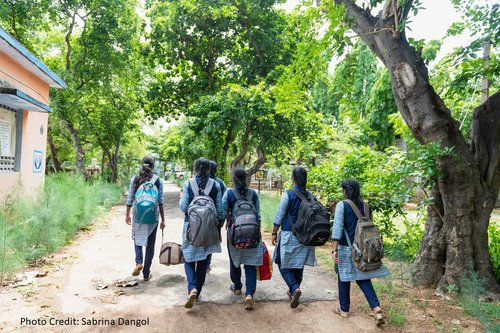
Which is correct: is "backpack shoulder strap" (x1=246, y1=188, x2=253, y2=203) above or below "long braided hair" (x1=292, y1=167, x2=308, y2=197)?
below

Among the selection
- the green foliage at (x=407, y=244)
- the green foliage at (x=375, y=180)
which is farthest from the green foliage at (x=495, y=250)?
the green foliage at (x=375, y=180)

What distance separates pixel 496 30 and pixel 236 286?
5457 millimetres

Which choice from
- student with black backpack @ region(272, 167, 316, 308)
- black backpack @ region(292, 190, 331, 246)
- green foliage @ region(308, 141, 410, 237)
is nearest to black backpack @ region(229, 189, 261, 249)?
student with black backpack @ region(272, 167, 316, 308)

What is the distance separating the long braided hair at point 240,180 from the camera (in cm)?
439

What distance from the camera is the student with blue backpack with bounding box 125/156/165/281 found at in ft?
15.6

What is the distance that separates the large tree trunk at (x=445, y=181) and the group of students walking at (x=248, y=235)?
1.59 meters


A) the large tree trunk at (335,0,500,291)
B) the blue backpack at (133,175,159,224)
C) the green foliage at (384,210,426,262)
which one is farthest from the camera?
the green foliage at (384,210,426,262)

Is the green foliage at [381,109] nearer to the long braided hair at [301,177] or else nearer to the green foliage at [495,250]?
the green foliage at [495,250]

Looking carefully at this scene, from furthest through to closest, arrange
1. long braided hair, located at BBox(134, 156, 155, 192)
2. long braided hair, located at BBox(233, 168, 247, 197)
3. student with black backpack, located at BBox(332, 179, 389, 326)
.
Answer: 1. long braided hair, located at BBox(134, 156, 155, 192)
2. long braided hair, located at BBox(233, 168, 247, 197)
3. student with black backpack, located at BBox(332, 179, 389, 326)

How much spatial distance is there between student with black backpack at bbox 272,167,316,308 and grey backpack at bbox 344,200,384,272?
0.70 meters

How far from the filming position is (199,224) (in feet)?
13.1

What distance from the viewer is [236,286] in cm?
469

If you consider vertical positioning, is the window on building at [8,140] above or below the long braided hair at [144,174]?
above

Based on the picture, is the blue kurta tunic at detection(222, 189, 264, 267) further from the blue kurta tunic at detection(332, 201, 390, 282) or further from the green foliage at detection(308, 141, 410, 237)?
the green foliage at detection(308, 141, 410, 237)
